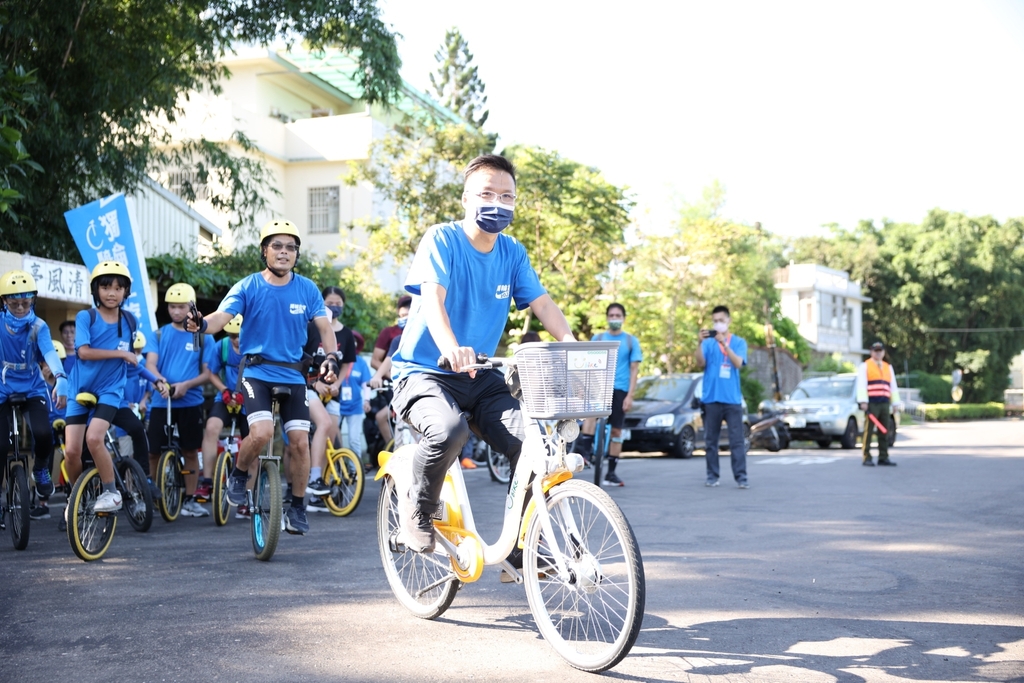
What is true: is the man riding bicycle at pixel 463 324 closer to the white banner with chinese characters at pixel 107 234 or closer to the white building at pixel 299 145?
the white banner with chinese characters at pixel 107 234

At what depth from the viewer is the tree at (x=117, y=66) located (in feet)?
44.1

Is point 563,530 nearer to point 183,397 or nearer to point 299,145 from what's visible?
point 183,397

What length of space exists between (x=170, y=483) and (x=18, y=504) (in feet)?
5.68

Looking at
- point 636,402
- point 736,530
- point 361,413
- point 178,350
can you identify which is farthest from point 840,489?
point 636,402

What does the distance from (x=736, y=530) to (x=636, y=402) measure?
11.8 meters

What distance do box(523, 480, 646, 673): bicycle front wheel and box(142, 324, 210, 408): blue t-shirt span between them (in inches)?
227

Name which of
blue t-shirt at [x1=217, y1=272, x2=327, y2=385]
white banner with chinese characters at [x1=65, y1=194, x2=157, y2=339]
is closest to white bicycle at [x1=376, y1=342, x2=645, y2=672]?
blue t-shirt at [x1=217, y1=272, x2=327, y2=385]

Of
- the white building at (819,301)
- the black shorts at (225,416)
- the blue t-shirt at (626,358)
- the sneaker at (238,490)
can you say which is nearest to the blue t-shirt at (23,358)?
the black shorts at (225,416)

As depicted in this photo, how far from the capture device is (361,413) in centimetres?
1156

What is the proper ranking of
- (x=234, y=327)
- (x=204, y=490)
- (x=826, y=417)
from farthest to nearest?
(x=826, y=417) → (x=204, y=490) → (x=234, y=327)

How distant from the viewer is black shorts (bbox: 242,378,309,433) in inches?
269

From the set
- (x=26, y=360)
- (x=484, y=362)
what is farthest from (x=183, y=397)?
(x=484, y=362)

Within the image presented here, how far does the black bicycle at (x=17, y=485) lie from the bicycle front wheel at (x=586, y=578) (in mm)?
4522

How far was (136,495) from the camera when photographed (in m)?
8.06
